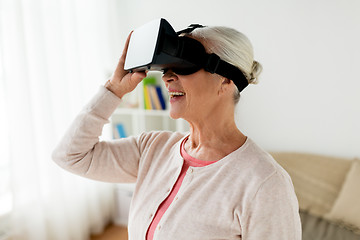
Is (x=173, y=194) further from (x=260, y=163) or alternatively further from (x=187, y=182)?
(x=260, y=163)

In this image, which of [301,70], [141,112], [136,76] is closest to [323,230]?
[301,70]

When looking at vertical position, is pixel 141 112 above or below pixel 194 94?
below

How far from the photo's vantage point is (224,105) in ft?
3.25

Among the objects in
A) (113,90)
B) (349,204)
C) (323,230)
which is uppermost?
(113,90)

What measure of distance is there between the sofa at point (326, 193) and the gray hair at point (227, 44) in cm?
144

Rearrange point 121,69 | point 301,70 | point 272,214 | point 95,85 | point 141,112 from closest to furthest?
point 272,214
point 121,69
point 301,70
point 95,85
point 141,112

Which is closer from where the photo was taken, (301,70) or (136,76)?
(136,76)

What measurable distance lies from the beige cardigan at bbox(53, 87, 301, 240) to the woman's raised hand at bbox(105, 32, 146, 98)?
1.4 inches

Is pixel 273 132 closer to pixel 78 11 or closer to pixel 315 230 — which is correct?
pixel 315 230

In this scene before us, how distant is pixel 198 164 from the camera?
97 centimetres

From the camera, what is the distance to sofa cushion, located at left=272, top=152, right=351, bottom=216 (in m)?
2.15

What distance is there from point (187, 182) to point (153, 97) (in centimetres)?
191

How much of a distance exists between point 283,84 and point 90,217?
2.15 metres

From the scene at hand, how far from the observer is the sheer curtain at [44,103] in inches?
78.0
